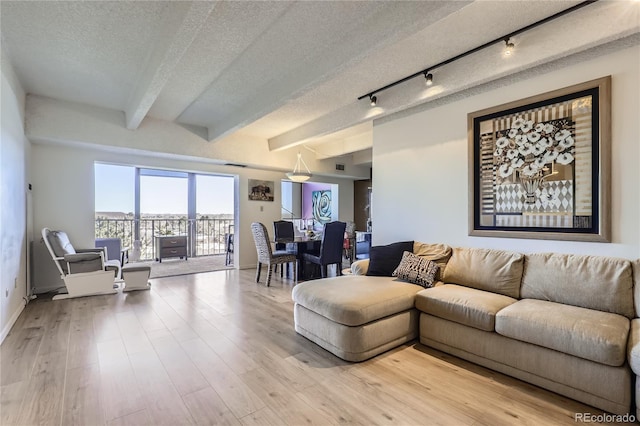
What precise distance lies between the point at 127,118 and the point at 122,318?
286 cm

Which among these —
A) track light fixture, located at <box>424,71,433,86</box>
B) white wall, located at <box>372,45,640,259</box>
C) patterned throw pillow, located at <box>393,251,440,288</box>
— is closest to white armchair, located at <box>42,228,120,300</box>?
white wall, located at <box>372,45,640,259</box>

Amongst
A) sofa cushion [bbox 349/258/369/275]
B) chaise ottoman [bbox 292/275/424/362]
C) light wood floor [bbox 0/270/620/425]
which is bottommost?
light wood floor [bbox 0/270/620/425]

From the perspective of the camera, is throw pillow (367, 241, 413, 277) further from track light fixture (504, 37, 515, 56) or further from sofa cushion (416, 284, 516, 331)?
track light fixture (504, 37, 515, 56)

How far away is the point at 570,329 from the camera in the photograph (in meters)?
1.85

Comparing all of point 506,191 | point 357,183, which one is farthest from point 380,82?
point 357,183

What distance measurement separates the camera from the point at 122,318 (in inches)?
130

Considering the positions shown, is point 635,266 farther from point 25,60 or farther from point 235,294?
point 25,60

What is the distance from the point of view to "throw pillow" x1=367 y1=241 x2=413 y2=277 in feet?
10.8

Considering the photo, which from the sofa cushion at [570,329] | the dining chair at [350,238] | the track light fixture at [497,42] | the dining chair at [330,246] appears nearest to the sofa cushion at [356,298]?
the sofa cushion at [570,329]

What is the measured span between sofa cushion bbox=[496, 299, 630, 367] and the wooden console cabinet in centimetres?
736

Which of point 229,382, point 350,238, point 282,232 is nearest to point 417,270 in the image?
point 229,382

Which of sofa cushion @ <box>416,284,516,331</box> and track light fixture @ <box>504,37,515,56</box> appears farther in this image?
track light fixture @ <box>504,37,515,56</box>

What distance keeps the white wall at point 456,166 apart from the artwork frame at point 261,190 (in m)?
3.20

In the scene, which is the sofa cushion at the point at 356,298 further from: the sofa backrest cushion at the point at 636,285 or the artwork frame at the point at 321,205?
the artwork frame at the point at 321,205
